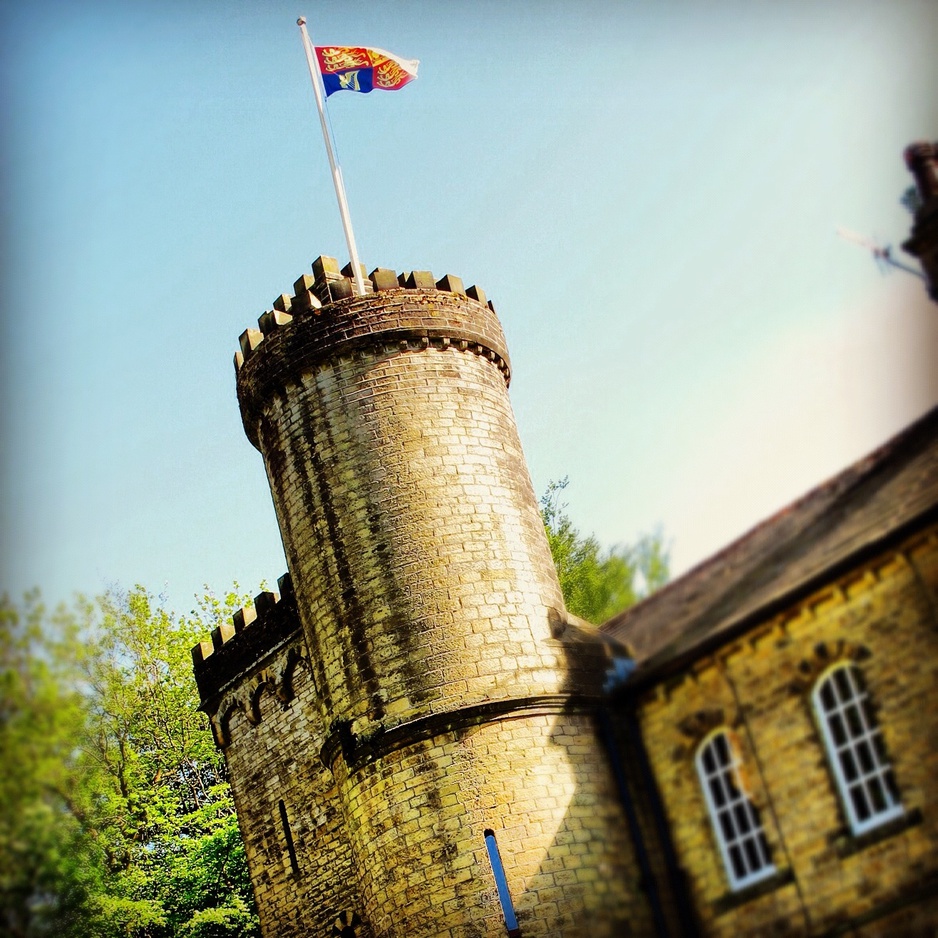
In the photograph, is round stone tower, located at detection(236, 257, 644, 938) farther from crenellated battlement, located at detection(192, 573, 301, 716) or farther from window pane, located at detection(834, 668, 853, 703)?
window pane, located at detection(834, 668, 853, 703)

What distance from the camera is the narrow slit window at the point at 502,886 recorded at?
16.0 metres

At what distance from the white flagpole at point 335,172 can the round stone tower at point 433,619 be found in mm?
359

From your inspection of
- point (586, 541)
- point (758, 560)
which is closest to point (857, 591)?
point (758, 560)

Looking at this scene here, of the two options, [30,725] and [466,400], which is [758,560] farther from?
[30,725]

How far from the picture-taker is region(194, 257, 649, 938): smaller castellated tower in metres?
16.5

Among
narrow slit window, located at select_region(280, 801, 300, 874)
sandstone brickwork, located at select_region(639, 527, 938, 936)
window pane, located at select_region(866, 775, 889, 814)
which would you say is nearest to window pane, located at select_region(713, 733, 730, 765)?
sandstone brickwork, located at select_region(639, 527, 938, 936)

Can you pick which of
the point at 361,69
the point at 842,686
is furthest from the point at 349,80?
the point at 842,686

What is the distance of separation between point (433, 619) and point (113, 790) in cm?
1574

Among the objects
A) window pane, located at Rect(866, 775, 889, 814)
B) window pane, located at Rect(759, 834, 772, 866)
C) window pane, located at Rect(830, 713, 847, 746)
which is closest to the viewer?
window pane, located at Rect(866, 775, 889, 814)

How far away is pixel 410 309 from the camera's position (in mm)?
19719

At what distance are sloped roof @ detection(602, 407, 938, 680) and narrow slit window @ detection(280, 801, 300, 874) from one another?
26.4ft

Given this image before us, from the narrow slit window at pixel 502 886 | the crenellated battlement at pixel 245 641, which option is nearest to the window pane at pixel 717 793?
the narrow slit window at pixel 502 886

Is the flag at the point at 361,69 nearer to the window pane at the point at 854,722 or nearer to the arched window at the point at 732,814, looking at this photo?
the arched window at the point at 732,814

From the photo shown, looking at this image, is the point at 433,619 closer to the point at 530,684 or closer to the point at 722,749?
the point at 530,684
